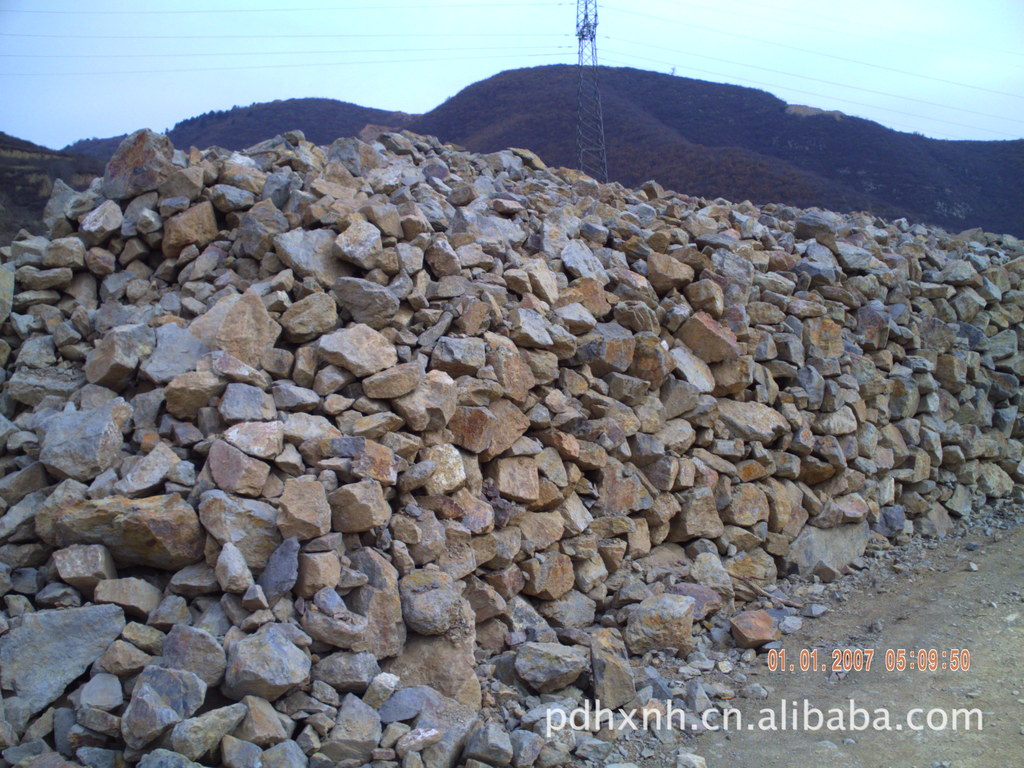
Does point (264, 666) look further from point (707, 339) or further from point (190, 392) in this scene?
point (707, 339)

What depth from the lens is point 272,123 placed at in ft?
68.5

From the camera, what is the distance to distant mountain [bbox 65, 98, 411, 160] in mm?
19688

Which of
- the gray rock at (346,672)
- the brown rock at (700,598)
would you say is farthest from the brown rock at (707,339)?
the gray rock at (346,672)

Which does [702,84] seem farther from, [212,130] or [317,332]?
[317,332]

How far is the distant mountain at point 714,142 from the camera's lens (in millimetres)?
17969

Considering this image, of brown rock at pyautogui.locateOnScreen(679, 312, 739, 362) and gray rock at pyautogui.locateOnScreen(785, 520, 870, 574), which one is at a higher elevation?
brown rock at pyautogui.locateOnScreen(679, 312, 739, 362)

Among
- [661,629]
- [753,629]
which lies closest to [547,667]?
[661,629]

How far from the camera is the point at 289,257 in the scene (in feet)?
16.0

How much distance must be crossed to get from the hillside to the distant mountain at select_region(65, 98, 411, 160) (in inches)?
74.7

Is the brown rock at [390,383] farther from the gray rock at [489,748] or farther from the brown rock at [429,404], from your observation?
the gray rock at [489,748]

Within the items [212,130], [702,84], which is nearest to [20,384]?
[212,130]

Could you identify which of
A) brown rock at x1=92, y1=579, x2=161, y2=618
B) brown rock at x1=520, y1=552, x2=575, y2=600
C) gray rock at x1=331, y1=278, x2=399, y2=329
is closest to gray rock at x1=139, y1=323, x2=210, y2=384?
gray rock at x1=331, y1=278, x2=399, y2=329

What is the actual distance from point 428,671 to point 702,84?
89.3 feet

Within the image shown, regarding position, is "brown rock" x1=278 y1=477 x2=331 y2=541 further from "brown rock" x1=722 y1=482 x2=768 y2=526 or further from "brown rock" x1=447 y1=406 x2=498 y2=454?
"brown rock" x1=722 y1=482 x2=768 y2=526
